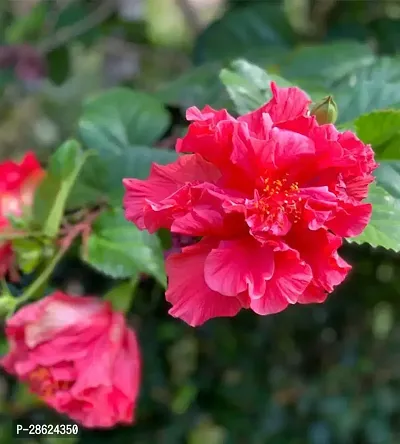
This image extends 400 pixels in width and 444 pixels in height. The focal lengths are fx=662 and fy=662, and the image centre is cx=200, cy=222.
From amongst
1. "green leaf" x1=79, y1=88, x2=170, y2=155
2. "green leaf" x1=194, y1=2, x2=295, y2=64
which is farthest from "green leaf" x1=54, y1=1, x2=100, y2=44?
"green leaf" x1=79, y1=88, x2=170, y2=155

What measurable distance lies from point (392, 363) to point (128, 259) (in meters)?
0.47

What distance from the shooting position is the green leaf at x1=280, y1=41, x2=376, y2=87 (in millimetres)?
593

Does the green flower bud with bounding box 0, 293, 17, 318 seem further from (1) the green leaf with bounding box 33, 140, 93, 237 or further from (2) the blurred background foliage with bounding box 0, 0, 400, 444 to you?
(2) the blurred background foliage with bounding box 0, 0, 400, 444

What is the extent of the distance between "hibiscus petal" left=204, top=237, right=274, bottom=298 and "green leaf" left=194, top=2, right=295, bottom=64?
0.49 meters

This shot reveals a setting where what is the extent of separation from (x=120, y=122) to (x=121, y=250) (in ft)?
0.52

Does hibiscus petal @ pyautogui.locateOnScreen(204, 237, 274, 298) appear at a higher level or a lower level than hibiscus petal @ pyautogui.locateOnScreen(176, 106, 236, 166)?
lower

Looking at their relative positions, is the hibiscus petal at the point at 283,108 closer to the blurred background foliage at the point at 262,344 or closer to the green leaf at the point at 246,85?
the green leaf at the point at 246,85

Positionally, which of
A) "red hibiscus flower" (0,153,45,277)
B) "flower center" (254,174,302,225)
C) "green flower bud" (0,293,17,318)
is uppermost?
"flower center" (254,174,302,225)

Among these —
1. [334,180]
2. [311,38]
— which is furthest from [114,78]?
Result: [334,180]

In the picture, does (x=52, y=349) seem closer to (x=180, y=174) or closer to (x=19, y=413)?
(x=180, y=174)

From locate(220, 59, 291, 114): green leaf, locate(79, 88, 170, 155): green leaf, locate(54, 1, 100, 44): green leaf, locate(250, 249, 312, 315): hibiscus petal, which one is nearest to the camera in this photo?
locate(250, 249, 312, 315): hibiscus petal

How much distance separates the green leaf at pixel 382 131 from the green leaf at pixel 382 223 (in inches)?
1.4

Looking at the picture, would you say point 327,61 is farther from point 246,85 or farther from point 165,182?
point 165,182

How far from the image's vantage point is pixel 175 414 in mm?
774
